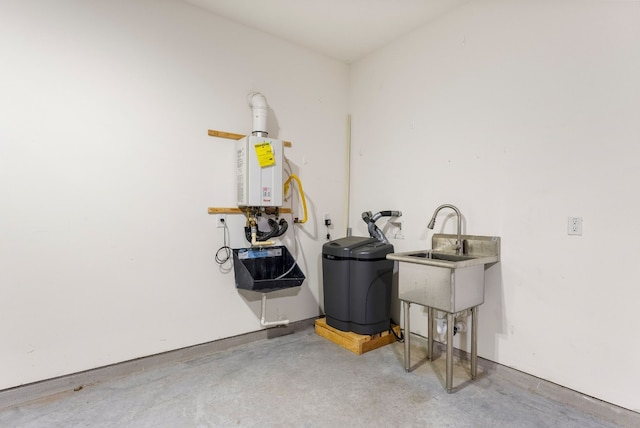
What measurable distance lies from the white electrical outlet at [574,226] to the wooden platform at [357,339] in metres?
1.64

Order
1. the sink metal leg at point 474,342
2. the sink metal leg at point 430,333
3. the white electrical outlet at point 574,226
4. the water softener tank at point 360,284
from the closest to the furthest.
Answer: the white electrical outlet at point 574,226
the sink metal leg at point 474,342
the sink metal leg at point 430,333
the water softener tank at point 360,284

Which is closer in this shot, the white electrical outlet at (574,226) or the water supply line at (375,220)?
the white electrical outlet at (574,226)

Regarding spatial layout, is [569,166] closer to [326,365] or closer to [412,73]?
[412,73]

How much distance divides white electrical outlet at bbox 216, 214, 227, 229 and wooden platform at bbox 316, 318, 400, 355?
1.36 meters

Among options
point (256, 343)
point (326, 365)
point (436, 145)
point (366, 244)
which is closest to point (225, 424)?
point (326, 365)

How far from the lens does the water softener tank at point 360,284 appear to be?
110 inches

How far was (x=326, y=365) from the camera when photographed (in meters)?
2.54

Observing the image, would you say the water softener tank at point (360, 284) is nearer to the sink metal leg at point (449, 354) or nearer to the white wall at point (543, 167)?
the white wall at point (543, 167)

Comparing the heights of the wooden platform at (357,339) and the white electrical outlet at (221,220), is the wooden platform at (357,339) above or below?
below

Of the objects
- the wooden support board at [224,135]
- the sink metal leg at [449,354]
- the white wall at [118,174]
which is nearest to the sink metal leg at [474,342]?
the sink metal leg at [449,354]

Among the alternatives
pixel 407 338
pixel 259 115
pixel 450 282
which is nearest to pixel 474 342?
pixel 407 338

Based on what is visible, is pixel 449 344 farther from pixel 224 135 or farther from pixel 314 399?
pixel 224 135

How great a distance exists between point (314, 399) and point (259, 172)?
1.72 meters

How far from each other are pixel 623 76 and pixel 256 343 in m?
3.21
